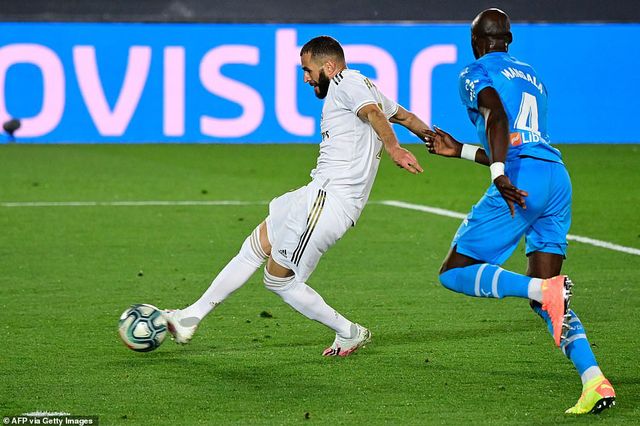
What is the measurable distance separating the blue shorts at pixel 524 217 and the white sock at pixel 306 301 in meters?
1.03

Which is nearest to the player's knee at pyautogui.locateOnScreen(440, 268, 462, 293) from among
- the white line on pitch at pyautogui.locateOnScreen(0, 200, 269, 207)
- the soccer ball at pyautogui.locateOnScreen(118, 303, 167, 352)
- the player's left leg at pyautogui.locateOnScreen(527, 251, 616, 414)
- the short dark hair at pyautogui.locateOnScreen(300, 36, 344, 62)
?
the player's left leg at pyautogui.locateOnScreen(527, 251, 616, 414)

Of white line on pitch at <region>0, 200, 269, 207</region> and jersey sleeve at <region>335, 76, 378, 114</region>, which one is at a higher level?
jersey sleeve at <region>335, 76, 378, 114</region>

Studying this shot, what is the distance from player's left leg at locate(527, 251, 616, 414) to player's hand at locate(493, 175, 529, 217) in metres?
0.39

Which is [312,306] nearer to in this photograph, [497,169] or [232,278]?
[232,278]

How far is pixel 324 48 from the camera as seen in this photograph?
21.9ft

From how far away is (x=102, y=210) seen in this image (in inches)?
534

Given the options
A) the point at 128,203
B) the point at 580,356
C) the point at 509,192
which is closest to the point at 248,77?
the point at 128,203

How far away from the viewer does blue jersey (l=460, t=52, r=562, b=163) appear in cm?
587

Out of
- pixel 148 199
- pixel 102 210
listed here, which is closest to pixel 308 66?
pixel 102 210

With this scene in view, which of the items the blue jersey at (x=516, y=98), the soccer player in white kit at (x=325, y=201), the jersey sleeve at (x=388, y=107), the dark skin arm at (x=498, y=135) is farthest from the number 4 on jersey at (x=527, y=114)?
the jersey sleeve at (x=388, y=107)

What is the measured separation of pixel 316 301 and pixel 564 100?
52.1 feet

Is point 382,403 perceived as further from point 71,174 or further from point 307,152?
point 307,152

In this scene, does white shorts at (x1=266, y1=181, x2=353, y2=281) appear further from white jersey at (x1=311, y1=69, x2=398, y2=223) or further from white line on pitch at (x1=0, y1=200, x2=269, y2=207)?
white line on pitch at (x1=0, y1=200, x2=269, y2=207)
